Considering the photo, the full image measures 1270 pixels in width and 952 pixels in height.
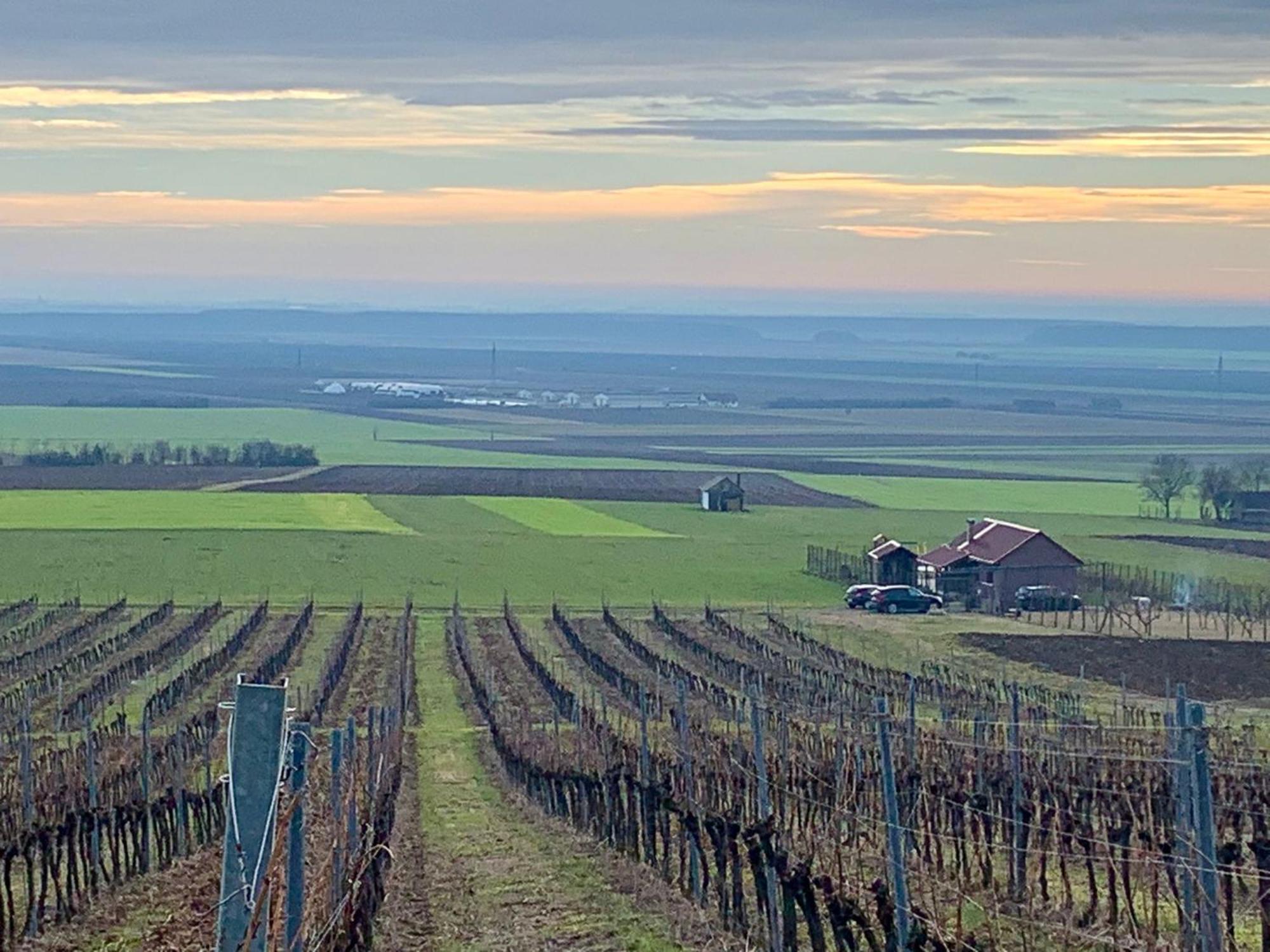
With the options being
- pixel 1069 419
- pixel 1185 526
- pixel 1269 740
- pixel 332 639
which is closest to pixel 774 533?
pixel 1185 526

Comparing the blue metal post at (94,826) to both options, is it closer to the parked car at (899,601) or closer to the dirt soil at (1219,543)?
the parked car at (899,601)

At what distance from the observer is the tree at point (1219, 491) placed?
70.7 meters

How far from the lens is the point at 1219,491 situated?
235 ft

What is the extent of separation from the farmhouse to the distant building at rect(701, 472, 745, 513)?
1932cm

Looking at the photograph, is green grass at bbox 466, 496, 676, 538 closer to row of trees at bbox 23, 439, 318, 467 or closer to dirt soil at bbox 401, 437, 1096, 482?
row of trees at bbox 23, 439, 318, 467

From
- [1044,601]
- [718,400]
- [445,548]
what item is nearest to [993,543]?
[1044,601]

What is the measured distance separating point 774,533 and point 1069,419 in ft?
277

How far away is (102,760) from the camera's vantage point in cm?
2311

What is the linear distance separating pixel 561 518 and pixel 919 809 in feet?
159

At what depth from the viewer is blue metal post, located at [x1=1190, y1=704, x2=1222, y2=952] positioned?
8891mm

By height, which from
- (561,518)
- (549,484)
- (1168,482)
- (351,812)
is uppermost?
(549,484)

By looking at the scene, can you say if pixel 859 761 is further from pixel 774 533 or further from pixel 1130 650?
pixel 774 533

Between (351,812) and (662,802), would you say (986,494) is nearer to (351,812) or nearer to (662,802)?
(662,802)

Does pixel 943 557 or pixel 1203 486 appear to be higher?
pixel 1203 486
